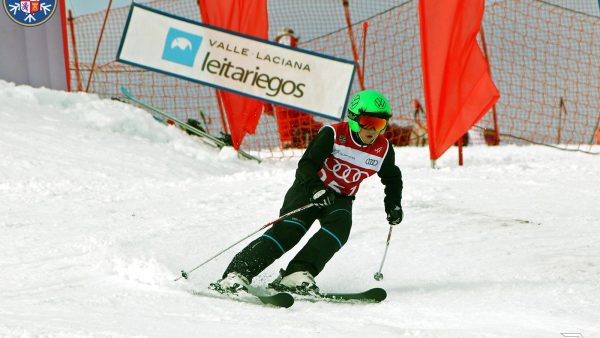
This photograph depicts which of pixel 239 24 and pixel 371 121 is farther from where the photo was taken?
pixel 239 24

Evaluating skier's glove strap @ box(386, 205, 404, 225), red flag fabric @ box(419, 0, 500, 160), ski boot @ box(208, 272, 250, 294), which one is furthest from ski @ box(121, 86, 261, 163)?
ski boot @ box(208, 272, 250, 294)

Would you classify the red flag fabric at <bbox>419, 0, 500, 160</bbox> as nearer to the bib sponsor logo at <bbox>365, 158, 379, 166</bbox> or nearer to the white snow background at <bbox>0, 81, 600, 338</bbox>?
the white snow background at <bbox>0, 81, 600, 338</bbox>

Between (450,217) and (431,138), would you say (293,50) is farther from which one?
(450,217)

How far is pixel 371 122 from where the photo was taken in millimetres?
4305

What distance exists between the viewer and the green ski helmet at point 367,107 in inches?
168

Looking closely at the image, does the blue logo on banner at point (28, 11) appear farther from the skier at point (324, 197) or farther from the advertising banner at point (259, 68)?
the skier at point (324, 197)

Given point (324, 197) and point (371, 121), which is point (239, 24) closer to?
point (371, 121)

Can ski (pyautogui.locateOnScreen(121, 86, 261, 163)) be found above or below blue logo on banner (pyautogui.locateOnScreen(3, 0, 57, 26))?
below

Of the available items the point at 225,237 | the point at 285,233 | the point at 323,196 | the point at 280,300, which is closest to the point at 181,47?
the point at 225,237

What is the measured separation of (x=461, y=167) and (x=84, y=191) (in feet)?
14.0

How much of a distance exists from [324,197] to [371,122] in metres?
0.48

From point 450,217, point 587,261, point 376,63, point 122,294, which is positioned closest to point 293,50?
point 376,63

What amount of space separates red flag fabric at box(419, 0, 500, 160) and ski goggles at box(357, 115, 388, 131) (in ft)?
15.9

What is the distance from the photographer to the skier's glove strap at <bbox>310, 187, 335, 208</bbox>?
4.18 metres
